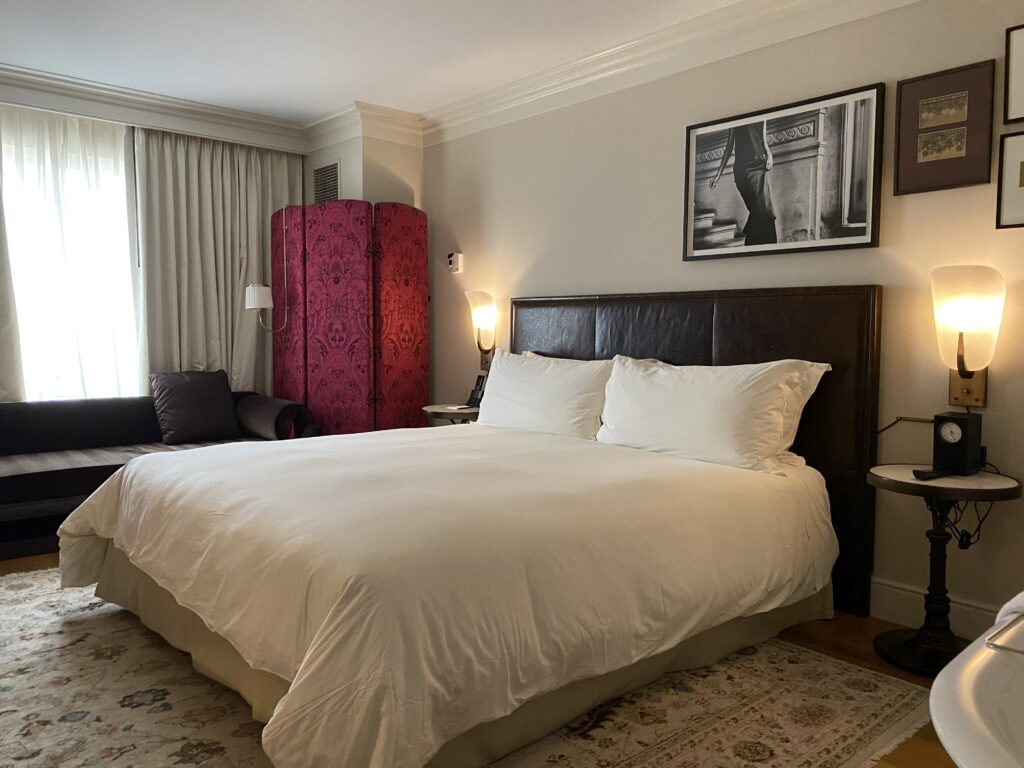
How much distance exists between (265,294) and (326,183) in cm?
97

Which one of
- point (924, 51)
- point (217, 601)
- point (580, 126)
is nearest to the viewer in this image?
point (217, 601)

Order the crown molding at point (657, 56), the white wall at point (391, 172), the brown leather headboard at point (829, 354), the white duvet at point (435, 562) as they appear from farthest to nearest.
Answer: the white wall at point (391, 172) < the crown molding at point (657, 56) < the brown leather headboard at point (829, 354) < the white duvet at point (435, 562)

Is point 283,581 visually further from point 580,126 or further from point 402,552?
point 580,126

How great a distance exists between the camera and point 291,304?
5109 mm

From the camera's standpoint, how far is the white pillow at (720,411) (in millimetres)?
2809

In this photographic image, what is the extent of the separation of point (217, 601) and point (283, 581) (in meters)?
0.37

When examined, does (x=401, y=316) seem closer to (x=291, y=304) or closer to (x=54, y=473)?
(x=291, y=304)

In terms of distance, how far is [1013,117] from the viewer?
101 inches

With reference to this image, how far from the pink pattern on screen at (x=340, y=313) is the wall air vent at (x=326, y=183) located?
39cm

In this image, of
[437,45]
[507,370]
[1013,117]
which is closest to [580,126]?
[437,45]

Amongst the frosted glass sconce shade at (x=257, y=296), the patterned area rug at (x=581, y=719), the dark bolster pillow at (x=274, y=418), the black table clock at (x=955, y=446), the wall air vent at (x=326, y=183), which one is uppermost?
the wall air vent at (x=326, y=183)

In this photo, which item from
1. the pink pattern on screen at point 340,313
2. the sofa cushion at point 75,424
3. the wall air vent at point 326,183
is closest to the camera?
the sofa cushion at point 75,424

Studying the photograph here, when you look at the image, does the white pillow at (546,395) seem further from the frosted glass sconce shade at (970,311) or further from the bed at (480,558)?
the frosted glass sconce shade at (970,311)

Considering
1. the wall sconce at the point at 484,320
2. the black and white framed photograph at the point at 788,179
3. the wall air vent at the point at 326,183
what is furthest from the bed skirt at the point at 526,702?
the wall air vent at the point at 326,183
